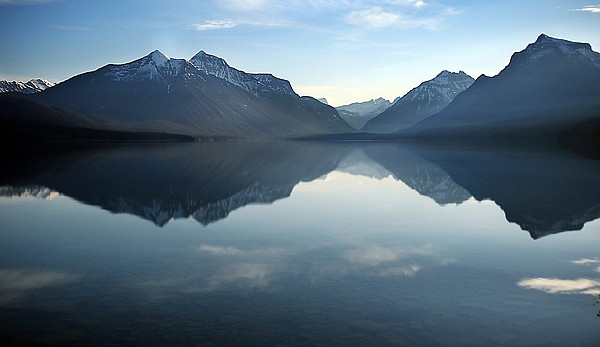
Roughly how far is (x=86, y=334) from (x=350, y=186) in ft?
140

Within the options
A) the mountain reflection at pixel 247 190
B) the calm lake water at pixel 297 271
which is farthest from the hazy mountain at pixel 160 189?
the calm lake water at pixel 297 271

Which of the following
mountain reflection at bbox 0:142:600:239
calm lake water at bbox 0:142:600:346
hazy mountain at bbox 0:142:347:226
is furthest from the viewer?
hazy mountain at bbox 0:142:347:226

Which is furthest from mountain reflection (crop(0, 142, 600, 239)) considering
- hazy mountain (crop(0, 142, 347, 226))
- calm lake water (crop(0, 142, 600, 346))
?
calm lake water (crop(0, 142, 600, 346))

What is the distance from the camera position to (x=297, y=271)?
19422 millimetres

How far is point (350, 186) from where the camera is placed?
5391 centimetres

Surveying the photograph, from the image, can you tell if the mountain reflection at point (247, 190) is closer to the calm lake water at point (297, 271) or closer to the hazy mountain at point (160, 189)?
the hazy mountain at point (160, 189)

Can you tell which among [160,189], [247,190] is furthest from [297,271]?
[160,189]

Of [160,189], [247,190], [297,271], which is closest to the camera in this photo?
[297,271]

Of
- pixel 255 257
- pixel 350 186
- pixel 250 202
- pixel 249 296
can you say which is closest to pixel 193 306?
pixel 249 296

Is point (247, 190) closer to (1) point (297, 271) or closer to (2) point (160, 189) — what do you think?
(2) point (160, 189)

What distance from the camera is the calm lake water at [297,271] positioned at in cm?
1343

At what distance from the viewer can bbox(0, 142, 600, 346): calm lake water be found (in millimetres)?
13430

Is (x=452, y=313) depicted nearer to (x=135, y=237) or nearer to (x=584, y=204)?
(x=135, y=237)

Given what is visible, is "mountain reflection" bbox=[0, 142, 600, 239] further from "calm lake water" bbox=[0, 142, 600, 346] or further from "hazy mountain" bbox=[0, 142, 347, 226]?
"calm lake water" bbox=[0, 142, 600, 346]
